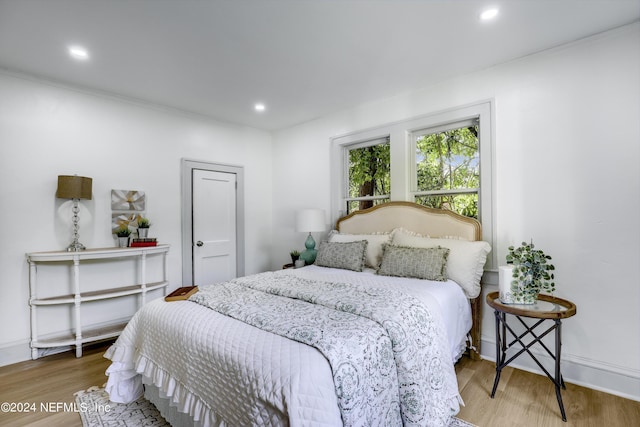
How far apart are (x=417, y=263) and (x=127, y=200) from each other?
10.1ft

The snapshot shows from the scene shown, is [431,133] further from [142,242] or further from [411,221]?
[142,242]

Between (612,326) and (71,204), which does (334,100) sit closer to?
(71,204)

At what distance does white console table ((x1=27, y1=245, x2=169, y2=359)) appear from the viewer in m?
2.67

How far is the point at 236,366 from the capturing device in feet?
4.23

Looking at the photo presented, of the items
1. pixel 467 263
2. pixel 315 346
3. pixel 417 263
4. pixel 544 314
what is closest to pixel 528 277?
pixel 544 314

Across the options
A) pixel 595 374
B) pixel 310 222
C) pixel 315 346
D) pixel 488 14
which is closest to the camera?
pixel 315 346

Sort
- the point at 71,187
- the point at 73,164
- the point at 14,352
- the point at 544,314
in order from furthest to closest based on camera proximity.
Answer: the point at 73,164 < the point at 71,187 < the point at 14,352 < the point at 544,314

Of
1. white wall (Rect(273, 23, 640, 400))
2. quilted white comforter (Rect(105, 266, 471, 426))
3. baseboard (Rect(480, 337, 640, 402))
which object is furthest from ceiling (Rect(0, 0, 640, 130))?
baseboard (Rect(480, 337, 640, 402))

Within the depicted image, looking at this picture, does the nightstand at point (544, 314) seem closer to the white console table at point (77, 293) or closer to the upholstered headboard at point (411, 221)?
the upholstered headboard at point (411, 221)

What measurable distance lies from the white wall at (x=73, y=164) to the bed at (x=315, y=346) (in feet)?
5.19

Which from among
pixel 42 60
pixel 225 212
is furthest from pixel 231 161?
pixel 42 60

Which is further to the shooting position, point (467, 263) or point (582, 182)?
point (467, 263)

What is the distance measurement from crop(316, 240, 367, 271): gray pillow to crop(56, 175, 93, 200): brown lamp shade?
238 centimetres

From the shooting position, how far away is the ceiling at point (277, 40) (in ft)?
6.31
